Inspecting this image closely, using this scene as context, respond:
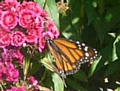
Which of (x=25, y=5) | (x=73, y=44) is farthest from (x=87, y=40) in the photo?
(x=25, y=5)

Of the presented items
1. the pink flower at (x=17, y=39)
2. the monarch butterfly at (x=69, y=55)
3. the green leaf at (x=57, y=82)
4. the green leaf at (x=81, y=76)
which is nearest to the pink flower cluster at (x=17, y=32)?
the pink flower at (x=17, y=39)

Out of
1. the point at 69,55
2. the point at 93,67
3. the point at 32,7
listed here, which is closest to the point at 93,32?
the point at 93,67

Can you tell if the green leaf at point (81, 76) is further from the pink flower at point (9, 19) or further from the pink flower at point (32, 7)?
the pink flower at point (9, 19)

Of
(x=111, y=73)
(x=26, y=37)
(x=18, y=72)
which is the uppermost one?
(x=26, y=37)

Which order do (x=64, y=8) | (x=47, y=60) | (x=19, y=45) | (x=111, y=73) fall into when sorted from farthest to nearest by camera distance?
(x=111, y=73), (x=64, y=8), (x=47, y=60), (x=19, y=45)

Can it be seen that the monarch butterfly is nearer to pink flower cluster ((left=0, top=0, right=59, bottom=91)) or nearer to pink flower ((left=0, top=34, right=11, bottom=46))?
pink flower cluster ((left=0, top=0, right=59, bottom=91))

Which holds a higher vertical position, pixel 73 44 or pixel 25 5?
pixel 25 5

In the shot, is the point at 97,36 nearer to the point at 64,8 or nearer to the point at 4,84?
the point at 64,8
